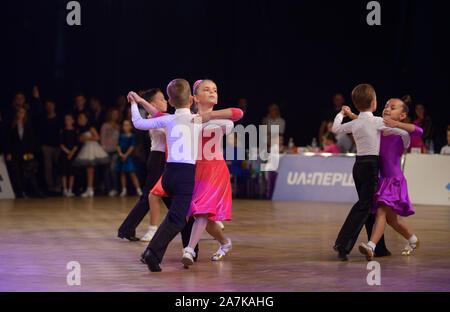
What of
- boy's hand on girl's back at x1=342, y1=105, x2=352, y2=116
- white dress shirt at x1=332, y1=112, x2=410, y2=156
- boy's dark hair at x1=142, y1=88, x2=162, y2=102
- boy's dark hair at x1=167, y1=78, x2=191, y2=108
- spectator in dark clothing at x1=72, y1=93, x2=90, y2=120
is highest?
boy's dark hair at x1=167, y1=78, x2=191, y2=108

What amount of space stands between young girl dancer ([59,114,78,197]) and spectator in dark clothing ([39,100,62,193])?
17 cm

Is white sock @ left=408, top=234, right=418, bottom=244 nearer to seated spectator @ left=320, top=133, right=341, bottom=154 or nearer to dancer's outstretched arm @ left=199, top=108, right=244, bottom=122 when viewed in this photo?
dancer's outstretched arm @ left=199, top=108, right=244, bottom=122

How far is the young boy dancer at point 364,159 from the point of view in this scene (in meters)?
6.74

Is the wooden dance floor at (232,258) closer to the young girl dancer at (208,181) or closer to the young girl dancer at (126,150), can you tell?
the young girl dancer at (208,181)

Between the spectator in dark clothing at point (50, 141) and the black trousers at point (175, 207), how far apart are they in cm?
948

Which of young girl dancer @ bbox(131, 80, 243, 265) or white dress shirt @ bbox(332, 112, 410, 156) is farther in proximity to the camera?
white dress shirt @ bbox(332, 112, 410, 156)

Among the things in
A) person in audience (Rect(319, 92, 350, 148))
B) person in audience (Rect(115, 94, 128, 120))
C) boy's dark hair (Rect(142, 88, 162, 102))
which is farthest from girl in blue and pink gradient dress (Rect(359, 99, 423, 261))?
person in audience (Rect(115, 94, 128, 120))

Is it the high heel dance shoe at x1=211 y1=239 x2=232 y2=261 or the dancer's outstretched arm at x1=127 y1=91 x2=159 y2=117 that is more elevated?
the dancer's outstretched arm at x1=127 y1=91 x2=159 y2=117

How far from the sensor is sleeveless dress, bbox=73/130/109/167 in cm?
1499

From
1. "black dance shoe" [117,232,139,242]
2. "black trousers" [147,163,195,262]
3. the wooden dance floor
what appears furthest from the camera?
"black dance shoe" [117,232,139,242]

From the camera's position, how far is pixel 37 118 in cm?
1503

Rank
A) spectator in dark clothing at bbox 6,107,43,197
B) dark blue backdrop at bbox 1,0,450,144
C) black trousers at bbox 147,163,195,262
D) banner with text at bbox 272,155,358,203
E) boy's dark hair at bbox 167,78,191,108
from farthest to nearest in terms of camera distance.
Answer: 1. dark blue backdrop at bbox 1,0,450,144
2. spectator in dark clothing at bbox 6,107,43,197
3. banner with text at bbox 272,155,358,203
4. boy's dark hair at bbox 167,78,191,108
5. black trousers at bbox 147,163,195,262
